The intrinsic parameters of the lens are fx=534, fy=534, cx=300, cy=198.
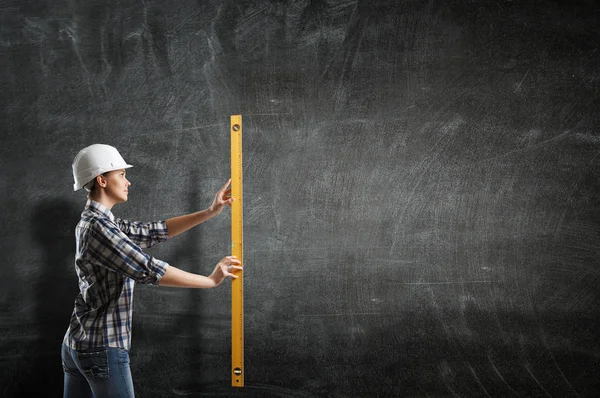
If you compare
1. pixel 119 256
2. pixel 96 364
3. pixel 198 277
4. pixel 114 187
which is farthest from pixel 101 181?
pixel 96 364

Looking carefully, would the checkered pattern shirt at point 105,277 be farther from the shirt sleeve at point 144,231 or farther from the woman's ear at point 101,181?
the shirt sleeve at point 144,231

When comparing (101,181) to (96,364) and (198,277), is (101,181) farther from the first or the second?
(96,364)

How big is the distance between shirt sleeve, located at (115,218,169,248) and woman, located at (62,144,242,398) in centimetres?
28

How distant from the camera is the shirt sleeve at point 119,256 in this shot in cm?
217

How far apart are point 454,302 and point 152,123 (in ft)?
6.61

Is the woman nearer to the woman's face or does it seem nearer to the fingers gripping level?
the woman's face

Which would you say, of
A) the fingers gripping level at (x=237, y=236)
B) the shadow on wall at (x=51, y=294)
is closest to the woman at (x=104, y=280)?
the fingers gripping level at (x=237, y=236)

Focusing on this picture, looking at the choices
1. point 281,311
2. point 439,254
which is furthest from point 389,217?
point 281,311

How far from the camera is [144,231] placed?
2.71m

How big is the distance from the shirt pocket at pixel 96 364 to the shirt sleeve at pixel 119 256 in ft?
1.21

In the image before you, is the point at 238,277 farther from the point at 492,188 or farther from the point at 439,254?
the point at 492,188

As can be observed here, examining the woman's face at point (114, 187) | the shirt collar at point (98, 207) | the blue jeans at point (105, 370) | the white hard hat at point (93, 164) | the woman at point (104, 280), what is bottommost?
the blue jeans at point (105, 370)

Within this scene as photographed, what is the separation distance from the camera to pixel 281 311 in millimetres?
2994

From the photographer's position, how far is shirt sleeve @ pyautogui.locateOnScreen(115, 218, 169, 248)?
8.73ft
